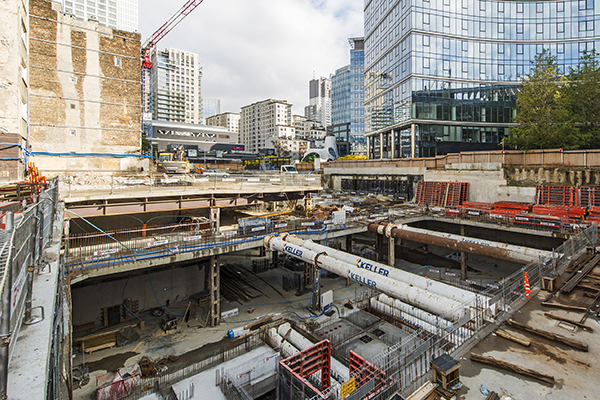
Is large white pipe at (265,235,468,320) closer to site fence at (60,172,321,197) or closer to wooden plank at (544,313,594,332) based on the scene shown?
wooden plank at (544,313,594,332)

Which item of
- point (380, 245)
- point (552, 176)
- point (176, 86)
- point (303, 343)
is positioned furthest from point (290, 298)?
point (176, 86)

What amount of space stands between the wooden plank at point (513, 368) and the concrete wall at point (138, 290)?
62.6 ft

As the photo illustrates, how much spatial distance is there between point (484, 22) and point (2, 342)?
65520 millimetres

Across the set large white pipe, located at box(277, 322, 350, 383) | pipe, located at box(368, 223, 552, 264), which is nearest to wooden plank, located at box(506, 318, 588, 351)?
large white pipe, located at box(277, 322, 350, 383)

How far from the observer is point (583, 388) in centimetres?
678

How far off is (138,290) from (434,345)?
775 inches

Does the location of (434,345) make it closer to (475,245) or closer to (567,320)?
(567,320)

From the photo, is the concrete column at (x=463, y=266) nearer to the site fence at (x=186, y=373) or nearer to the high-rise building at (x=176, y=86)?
the site fence at (x=186, y=373)

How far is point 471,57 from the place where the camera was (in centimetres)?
5062

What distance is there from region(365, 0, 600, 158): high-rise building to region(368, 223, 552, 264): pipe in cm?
2880

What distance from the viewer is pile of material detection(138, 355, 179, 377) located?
1439 centimetres

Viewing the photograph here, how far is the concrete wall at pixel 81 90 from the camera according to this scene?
2981cm

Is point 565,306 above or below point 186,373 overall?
above

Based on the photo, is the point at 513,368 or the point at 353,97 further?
the point at 353,97
